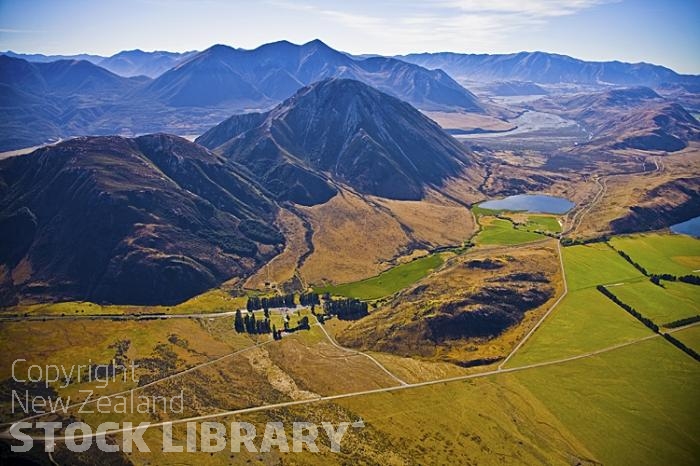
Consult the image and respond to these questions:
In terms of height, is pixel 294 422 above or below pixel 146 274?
below

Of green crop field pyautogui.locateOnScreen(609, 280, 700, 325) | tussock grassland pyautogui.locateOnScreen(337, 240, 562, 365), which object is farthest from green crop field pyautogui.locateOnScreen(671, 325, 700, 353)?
tussock grassland pyautogui.locateOnScreen(337, 240, 562, 365)

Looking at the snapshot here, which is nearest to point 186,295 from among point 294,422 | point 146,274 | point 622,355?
point 146,274

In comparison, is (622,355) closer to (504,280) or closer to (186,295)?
(504,280)

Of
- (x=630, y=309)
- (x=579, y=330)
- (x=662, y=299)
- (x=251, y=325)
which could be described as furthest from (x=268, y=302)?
(x=662, y=299)

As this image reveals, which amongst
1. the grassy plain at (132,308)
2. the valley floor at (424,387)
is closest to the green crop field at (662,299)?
the valley floor at (424,387)

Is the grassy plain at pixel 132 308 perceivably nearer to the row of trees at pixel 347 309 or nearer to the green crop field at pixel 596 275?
the row of trees at pixel 347 309

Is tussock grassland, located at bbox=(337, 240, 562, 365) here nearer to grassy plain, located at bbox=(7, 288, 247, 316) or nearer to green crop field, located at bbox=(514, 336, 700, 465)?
green crop field, located at bbox=(514, 336, 700, 465)
